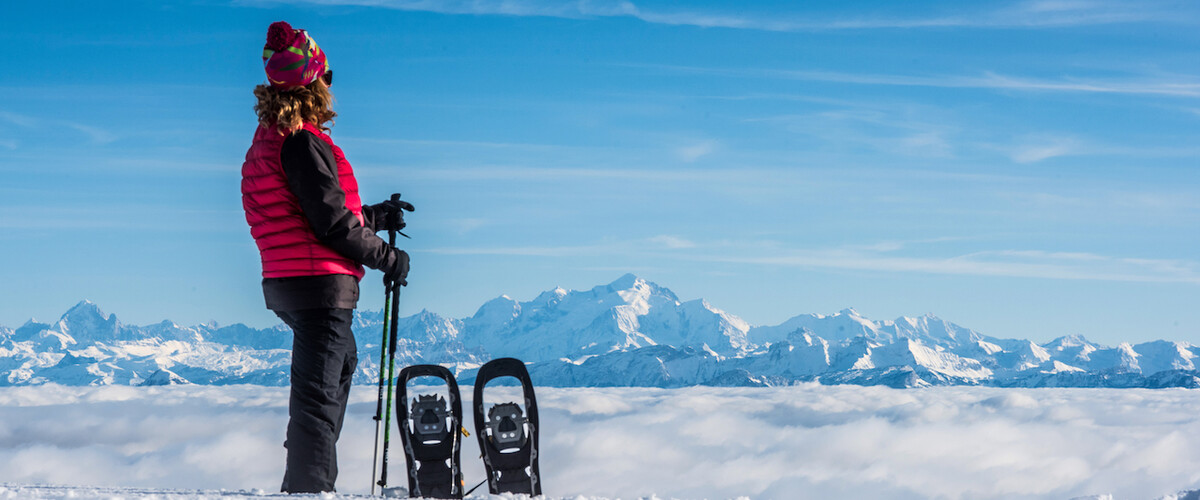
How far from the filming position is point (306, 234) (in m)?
4.14

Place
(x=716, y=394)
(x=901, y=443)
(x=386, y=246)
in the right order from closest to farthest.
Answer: (x=386, y=246) → (x=716, y=394) → (x=901, y=443)

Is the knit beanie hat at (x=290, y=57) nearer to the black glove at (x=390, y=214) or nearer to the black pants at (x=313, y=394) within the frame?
the black glove at (x=390, y=214)

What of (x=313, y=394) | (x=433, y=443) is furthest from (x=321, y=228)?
(x=433, y=443)

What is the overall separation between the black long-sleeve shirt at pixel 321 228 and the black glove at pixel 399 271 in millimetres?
179

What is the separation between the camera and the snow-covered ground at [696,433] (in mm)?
10977

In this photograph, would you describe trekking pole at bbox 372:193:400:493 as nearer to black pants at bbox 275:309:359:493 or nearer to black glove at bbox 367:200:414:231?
black glove at bbox 367:200:414:231

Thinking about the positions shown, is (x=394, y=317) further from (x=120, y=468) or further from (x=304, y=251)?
(x=120, y=468)

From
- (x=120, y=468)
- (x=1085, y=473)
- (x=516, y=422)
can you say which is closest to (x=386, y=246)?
(x=516, y=422)

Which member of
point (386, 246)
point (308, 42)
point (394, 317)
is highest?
point (308, 42)

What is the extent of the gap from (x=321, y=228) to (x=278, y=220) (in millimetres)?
292

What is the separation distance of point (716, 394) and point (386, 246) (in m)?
13.2

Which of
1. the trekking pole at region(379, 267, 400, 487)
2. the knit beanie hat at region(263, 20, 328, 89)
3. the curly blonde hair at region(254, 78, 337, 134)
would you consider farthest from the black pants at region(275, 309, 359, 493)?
the knit beanie hat at region(263, 20, 328, 89)

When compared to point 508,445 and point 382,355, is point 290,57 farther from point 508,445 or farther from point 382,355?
point 508,445

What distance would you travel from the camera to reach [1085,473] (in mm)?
136625
